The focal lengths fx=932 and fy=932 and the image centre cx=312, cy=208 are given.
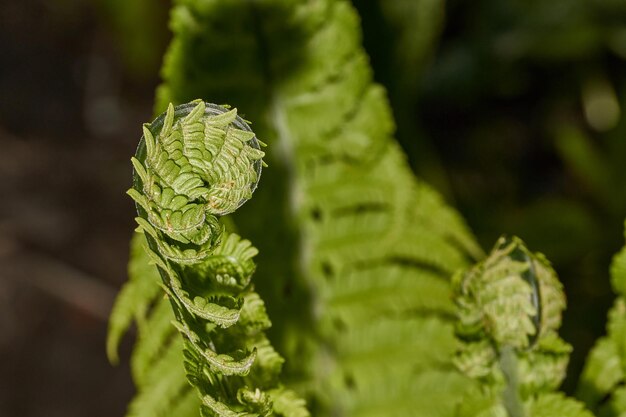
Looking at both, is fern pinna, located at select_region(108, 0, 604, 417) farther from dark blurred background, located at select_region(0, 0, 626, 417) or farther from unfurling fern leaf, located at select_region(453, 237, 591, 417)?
dark blurred background, located at select_region(0, 0, 626, 417)

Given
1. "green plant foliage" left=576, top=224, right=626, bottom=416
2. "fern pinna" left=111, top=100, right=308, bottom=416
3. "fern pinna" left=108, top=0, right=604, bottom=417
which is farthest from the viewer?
"fern pinna" left=108, top=0, right=604, bottom=417

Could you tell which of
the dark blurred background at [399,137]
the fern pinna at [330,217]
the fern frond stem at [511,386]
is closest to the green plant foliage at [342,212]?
the fern pinna at [330,217]

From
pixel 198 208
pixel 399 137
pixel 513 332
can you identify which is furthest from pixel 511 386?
pixel 399 137

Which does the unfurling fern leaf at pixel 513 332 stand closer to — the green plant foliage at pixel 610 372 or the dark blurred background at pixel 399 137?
the green plant foliage at pixel 610 372

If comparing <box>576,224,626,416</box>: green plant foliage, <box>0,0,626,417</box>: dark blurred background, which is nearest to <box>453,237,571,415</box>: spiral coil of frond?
<box>576,224,626,416</box>: green plant foliage

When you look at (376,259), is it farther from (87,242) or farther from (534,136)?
(87,242)

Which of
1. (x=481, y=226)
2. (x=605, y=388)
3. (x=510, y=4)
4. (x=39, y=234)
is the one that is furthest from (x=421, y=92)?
(x=605, y=388)

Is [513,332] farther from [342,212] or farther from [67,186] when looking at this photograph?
[67,186]
